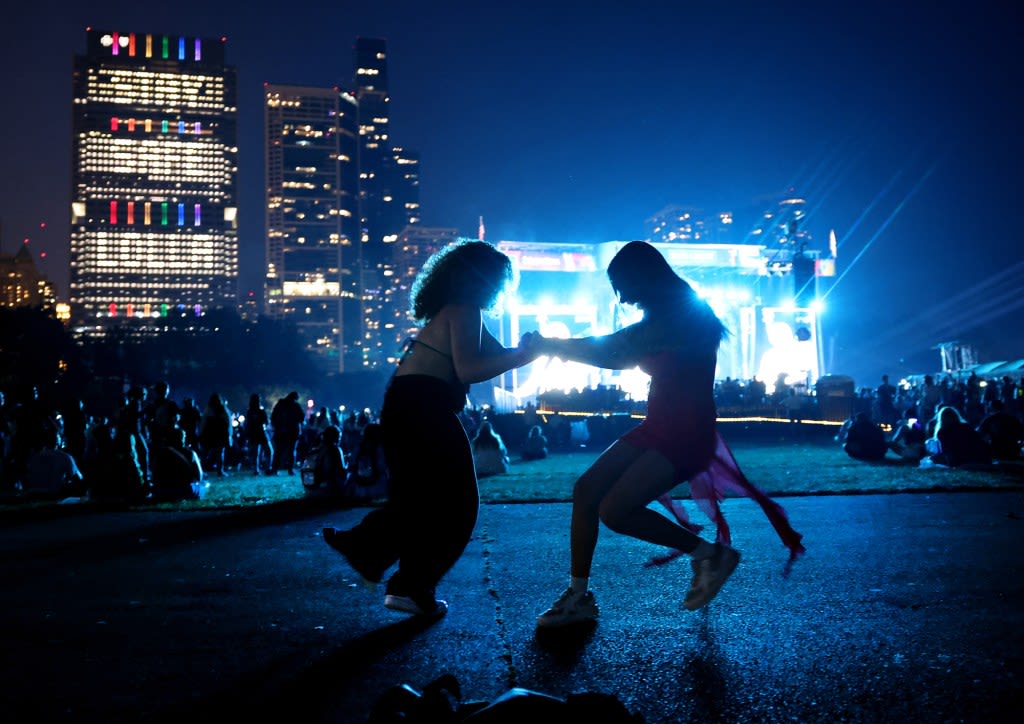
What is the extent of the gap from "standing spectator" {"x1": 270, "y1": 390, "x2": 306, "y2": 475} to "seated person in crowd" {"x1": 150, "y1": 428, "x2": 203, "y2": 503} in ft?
16.1

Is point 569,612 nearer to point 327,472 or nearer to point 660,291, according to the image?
point 660,291

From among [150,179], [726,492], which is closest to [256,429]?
[726,492]

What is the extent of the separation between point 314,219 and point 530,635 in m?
195

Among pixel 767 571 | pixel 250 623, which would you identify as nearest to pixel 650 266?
pixel 767 571

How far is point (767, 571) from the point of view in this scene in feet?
16.1

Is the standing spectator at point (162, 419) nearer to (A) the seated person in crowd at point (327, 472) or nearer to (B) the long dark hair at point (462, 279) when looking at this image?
(A) the seated person in crowd at point (327, 472)

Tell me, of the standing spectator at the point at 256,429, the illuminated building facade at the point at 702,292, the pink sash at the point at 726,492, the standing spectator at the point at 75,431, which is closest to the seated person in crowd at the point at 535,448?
the standing spectator at the point at 256,429

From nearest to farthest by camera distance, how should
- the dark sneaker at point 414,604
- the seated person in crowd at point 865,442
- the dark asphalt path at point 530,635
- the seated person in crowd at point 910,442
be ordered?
the dark asphalt path at point 530,635 → the dark sneaker at point 414,604 → the seated person in crowd at point 910,442 → the seated person in crowd at point 865,442

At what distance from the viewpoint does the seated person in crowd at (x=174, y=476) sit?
10508 mm

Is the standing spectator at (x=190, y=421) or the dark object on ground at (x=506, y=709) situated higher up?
the standing spectator at (x=190, y=421)

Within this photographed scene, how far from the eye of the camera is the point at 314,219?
190 m

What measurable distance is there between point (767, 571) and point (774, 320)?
44591 millimetres

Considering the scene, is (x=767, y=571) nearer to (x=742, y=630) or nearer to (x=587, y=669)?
(x=742, y=630)

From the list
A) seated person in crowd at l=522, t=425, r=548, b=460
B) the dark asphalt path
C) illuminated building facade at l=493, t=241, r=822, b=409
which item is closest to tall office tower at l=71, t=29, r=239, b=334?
illuminated building facade at l=493, t=241, r=822, b=409
